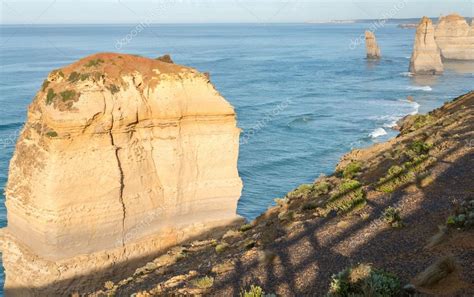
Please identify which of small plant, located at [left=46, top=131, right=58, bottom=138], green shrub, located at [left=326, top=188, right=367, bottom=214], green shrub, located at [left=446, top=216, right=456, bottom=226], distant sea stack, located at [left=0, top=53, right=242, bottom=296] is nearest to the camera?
green shrub, located at [left=446, top=216, right=456, bottom=226]

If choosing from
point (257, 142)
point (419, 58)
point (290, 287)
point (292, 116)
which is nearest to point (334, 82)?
point (419, 58)

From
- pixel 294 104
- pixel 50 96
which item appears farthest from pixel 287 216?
pixel 294 104

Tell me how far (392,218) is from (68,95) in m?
14.0

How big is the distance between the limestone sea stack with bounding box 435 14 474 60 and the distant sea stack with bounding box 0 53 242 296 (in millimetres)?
130919

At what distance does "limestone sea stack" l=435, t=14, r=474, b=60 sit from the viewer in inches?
5428

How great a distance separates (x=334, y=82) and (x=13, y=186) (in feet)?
285

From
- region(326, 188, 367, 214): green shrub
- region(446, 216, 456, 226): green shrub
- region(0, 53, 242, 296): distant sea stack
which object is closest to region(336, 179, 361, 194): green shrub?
region(326, 188, 367, 214): green shrub

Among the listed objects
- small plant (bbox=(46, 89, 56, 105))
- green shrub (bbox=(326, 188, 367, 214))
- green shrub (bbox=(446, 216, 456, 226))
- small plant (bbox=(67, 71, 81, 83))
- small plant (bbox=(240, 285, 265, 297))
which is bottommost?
green shrub (bbox=(326, 188, 367, 214))

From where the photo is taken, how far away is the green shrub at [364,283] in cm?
1087

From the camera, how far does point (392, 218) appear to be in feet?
52.3

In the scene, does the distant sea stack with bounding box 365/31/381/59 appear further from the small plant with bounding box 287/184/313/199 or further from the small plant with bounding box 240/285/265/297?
the small plant with bounding box 240/285/265/297

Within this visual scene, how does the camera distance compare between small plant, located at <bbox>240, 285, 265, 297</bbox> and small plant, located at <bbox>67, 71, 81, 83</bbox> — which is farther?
small plant, located at <bbox>67, 71, 81, 83</bbox>

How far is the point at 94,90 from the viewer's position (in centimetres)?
2162

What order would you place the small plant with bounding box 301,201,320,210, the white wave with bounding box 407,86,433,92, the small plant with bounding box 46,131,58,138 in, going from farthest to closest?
the white wave with bounding box 407,86,433,92 → the small plant with bounding box 301,201,320,210 → the small plant with bounding box 46,131,58,138
